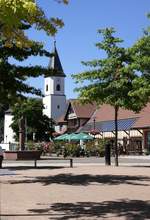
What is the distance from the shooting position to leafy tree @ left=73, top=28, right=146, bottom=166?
91.8 ft

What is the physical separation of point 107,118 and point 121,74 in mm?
50622

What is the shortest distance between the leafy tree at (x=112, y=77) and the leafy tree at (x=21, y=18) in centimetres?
1887

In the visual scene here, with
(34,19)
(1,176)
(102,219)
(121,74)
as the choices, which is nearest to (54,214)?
(102,219)

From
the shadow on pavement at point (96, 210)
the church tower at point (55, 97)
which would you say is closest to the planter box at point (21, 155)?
the shadow on pavement at point (96, 210)

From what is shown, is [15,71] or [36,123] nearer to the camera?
[15,71]

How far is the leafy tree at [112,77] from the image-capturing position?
2797 cm

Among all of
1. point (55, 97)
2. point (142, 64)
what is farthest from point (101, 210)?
point (55, 97)

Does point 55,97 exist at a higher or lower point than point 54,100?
higher

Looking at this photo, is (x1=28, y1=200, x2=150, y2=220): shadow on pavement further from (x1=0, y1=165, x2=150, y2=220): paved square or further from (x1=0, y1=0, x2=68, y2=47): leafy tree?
(x1=0, y1=0, x2=68, y2=47): leafy tree

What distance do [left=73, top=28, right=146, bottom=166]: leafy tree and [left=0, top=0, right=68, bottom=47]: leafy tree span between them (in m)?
18.9

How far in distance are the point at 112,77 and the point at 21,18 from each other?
69.1ft

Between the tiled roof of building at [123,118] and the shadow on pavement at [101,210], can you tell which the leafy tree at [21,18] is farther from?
the tiled roof of building at [123,118]

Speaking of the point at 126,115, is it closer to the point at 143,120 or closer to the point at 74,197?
the point at 143,120

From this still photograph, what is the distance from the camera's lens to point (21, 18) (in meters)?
7.80
